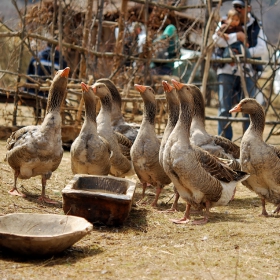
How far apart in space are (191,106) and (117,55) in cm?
540

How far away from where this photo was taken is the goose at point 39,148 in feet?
23.6

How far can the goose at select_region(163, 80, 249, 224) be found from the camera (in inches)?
258

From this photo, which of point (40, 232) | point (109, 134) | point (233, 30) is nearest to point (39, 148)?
point (109, 134)

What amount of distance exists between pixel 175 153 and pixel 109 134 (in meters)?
2.25

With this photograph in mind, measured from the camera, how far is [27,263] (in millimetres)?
4676

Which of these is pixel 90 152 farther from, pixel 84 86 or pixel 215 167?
pixel 215 167

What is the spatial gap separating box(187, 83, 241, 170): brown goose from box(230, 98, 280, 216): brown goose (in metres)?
0.68

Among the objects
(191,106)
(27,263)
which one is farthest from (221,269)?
(191,106)

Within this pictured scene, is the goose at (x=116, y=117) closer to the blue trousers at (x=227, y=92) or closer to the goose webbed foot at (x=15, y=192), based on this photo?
the goose webbed foot at (x=15, y=192)

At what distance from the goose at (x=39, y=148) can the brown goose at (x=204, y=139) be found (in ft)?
6.83

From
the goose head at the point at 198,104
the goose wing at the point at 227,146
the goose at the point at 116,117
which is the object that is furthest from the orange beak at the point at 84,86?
the goose wing at the point at 227,146

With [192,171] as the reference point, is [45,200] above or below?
below

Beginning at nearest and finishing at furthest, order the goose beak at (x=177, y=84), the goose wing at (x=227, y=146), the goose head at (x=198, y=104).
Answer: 1. the goose beak at (x=177, y=84)
2. the goose head at (x=198, y=104)
3. the goose wing at (x=227, y=146)

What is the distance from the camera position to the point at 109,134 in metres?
8.60
